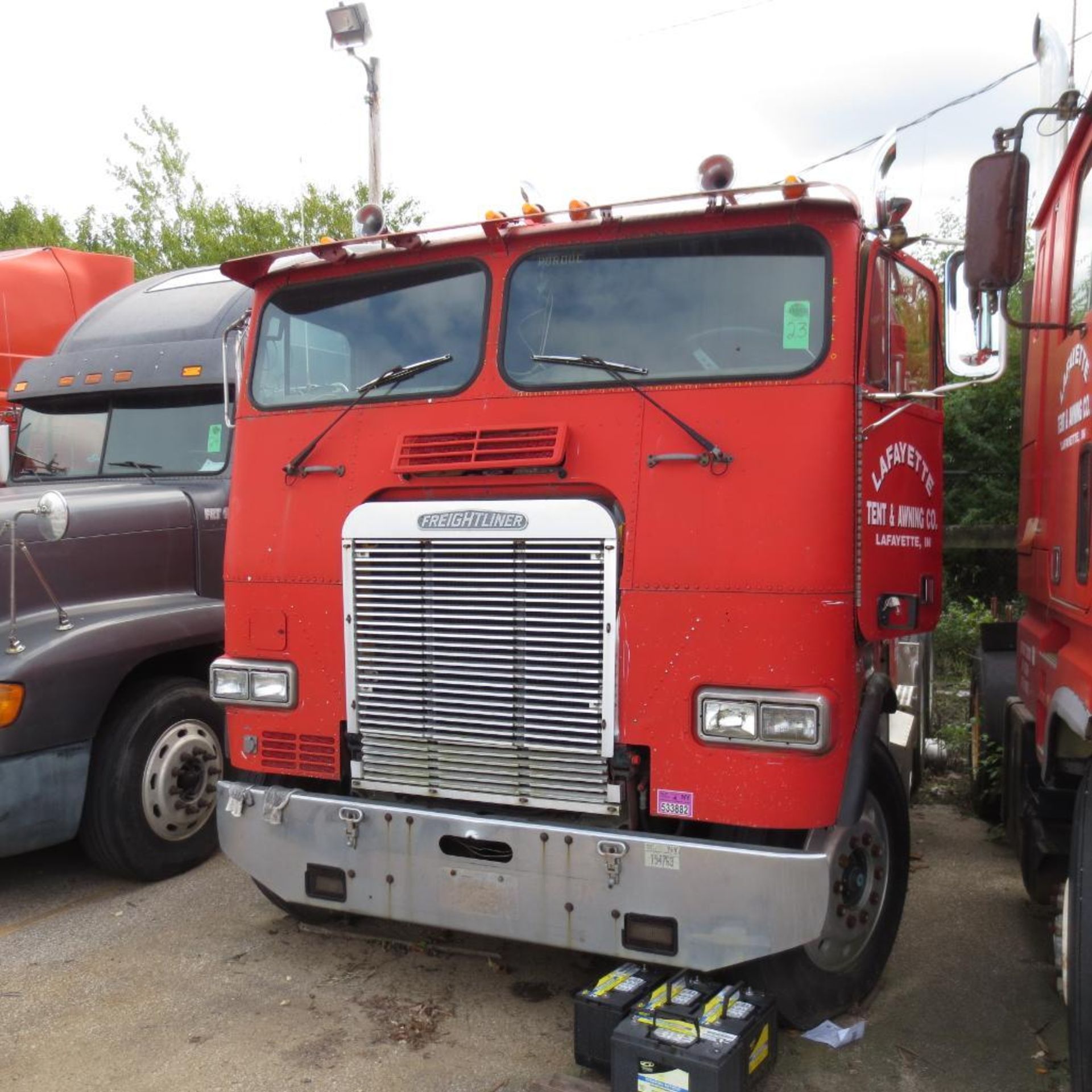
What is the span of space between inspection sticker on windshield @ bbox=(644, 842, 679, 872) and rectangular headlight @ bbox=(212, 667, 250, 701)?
1.72 m

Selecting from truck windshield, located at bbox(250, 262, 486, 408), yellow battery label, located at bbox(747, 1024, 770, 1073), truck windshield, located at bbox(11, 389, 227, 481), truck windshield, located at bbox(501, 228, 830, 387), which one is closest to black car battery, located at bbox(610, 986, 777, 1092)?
yellow battery label, located at bbox(747, 1024, 770, 1073)

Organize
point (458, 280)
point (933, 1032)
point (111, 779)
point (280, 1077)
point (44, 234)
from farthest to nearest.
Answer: point (44, 234)
point (111, 779)
point (458, 280)
point (933, 1032)
point (280, 1077)

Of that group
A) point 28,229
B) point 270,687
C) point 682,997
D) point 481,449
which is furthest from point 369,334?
point 28,229

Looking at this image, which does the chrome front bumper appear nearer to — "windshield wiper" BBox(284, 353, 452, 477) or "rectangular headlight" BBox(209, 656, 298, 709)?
"rectangular headlight" BBox(209, 656, 298, 709)

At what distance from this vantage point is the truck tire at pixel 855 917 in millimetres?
3498

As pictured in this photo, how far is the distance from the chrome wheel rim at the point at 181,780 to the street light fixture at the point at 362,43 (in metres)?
8.55

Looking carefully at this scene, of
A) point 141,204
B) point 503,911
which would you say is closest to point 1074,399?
point 503,911

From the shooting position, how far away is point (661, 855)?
3293 mm

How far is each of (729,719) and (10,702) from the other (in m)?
3.09

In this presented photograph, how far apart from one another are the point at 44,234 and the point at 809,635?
83.9ft

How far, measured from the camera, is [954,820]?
6141mm

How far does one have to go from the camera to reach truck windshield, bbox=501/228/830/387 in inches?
136

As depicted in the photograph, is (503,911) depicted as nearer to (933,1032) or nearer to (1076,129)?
(933,1032)

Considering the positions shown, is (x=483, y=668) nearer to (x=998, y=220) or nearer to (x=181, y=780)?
(x=998, y=220)
